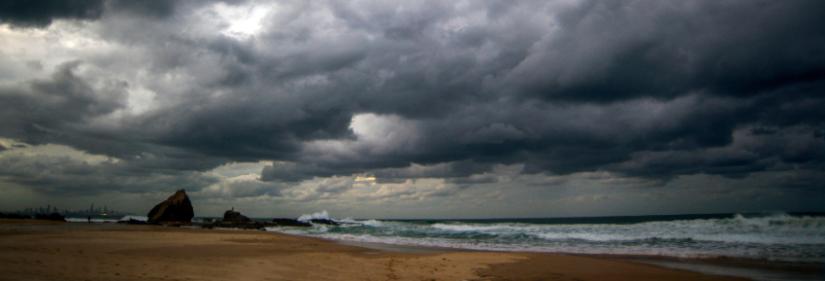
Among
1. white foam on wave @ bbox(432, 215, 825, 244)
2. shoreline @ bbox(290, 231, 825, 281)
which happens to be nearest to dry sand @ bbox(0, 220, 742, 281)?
shoreline @ bbox(290, 231, 825, 281)

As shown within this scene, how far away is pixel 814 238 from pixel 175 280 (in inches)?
1159

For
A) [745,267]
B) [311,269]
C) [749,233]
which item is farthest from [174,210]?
[745,267]

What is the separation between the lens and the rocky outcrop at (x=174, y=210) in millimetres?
69875

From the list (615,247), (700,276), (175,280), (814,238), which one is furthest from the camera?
(615,247)

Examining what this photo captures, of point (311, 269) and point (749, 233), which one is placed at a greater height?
point (311, 269)

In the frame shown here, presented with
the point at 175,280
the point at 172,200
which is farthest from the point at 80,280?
the point at 172,200

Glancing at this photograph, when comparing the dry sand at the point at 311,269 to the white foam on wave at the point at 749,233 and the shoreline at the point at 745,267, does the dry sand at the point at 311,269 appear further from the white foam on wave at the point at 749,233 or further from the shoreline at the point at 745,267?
the white foam on wave at the point at 749,233

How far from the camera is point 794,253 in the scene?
18812mm

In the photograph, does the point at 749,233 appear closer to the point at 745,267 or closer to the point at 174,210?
the point at 745,267

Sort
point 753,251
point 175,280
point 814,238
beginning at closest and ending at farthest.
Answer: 1. point 175,280
2. point 753,251
3. point 814,238

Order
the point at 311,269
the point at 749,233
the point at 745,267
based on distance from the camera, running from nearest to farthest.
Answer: the point at 311,269
the point at 745,267
the point at 749,233

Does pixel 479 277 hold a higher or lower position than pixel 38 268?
lower

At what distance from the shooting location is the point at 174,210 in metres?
71.6

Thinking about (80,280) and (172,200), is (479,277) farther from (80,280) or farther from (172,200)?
(172,200)
